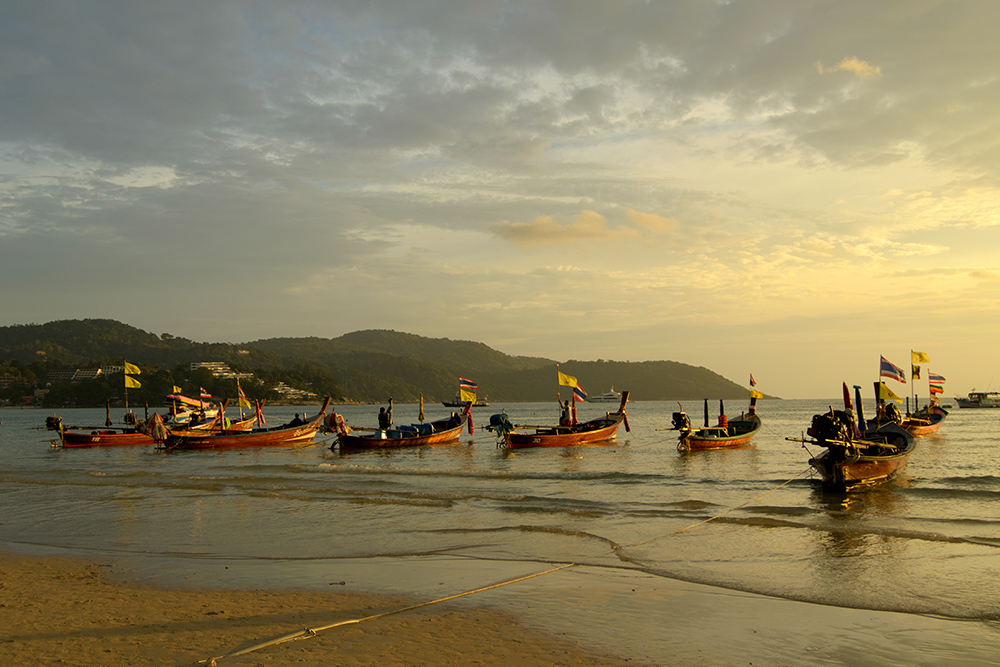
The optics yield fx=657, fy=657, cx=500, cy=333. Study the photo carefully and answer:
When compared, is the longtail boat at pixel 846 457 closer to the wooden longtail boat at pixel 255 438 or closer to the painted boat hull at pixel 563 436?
the painted boat hull at pixel 563 436

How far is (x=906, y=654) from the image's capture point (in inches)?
291

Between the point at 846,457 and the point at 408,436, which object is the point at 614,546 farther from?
the point at 408,436

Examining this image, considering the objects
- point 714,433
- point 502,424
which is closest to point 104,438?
point 502,424

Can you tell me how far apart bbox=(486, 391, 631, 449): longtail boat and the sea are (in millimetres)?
10324

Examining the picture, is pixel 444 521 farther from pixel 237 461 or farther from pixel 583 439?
pixel 583 439

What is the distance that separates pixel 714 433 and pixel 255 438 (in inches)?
1141

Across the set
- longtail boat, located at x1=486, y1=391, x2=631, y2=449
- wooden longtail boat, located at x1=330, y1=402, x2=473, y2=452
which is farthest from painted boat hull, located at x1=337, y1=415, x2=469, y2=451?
longtail boat, located at x1=486, y1=391, x2=631, y2=449

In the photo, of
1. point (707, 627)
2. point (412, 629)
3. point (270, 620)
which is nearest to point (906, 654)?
point (707, 627)

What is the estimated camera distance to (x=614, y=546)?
1314 centimetres

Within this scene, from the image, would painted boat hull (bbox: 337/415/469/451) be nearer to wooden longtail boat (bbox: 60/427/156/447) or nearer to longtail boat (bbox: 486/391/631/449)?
longtail boat (bbox: 486/391/631/449)

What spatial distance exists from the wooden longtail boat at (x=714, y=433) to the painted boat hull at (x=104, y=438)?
3401cm

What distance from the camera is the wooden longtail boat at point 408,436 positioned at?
37.9m

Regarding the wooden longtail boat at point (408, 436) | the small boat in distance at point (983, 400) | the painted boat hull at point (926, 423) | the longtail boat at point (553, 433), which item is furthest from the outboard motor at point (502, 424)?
the small boat in distance at point (983, 400)

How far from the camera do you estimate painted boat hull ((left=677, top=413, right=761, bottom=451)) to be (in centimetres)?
3744
